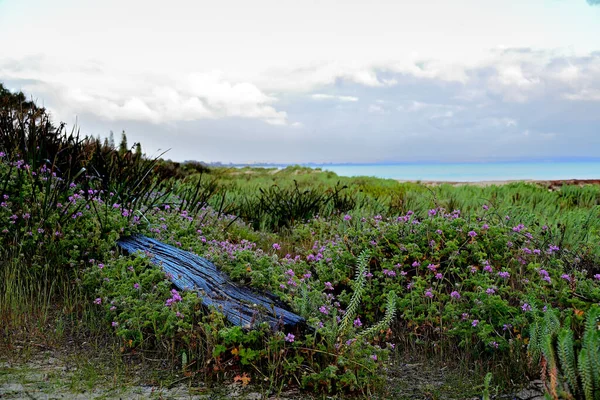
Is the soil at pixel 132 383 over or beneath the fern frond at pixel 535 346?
beneath

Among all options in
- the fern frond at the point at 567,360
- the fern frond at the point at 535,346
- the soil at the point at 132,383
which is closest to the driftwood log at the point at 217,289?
the soil at the point at 132,383

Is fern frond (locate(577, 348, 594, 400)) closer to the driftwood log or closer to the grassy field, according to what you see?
the grassy field

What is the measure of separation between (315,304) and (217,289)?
723 mm

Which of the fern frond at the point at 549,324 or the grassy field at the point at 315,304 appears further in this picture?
the grassy field at the point at 315,304

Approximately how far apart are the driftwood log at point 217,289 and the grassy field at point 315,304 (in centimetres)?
8

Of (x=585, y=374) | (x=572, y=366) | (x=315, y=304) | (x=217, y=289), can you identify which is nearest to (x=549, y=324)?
(x=572, y=366)

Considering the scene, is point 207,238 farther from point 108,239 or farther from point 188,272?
point 188,272

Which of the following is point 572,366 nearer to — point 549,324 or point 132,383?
point 549,324

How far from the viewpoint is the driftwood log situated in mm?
3381

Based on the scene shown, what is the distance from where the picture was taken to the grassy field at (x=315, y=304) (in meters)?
3.13

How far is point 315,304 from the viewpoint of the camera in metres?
3.55

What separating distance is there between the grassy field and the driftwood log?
0.08 m

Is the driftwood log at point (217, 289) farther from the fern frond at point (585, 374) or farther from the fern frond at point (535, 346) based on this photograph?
the fern frond at point (585, 374)

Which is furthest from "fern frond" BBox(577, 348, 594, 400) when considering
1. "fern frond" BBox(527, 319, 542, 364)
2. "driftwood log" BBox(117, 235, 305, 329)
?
"driftwood log" BBox(117, 235, 305, 329)
